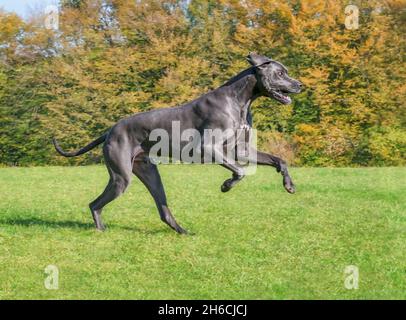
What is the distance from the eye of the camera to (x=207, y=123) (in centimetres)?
959

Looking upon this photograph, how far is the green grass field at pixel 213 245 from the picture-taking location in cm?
735

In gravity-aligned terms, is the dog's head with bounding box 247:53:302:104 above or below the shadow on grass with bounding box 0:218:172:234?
above

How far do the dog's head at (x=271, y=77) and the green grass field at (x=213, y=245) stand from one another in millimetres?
2018

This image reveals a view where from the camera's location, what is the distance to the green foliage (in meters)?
29.3

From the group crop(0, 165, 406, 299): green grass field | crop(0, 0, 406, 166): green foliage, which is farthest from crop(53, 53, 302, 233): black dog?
crop(0, 0, 406, 166): green foliage

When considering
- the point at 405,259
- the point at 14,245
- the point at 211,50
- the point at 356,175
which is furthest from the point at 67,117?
the point at 405,259

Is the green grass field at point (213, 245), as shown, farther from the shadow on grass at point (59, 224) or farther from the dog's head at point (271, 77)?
the dog's head at point (271, 77)

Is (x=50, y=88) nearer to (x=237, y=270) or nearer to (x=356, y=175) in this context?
(x=356, y=175)

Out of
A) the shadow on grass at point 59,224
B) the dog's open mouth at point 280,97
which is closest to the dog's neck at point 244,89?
the dog's open mouth at point 280,97

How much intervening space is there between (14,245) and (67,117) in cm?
2087

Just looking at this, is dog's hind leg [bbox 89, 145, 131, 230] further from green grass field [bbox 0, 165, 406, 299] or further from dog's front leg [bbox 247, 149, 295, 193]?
dog's front leg [bbox 247, 149, 295, 193]

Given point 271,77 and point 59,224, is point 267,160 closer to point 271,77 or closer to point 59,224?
point 271,77

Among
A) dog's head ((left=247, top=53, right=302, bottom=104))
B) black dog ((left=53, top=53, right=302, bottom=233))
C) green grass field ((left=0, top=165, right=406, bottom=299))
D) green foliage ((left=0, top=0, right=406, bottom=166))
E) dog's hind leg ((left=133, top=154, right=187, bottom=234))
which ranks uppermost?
green foliage ((left=0, top=0, right=406, bottom=166))

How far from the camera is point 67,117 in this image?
30109 millimetres
